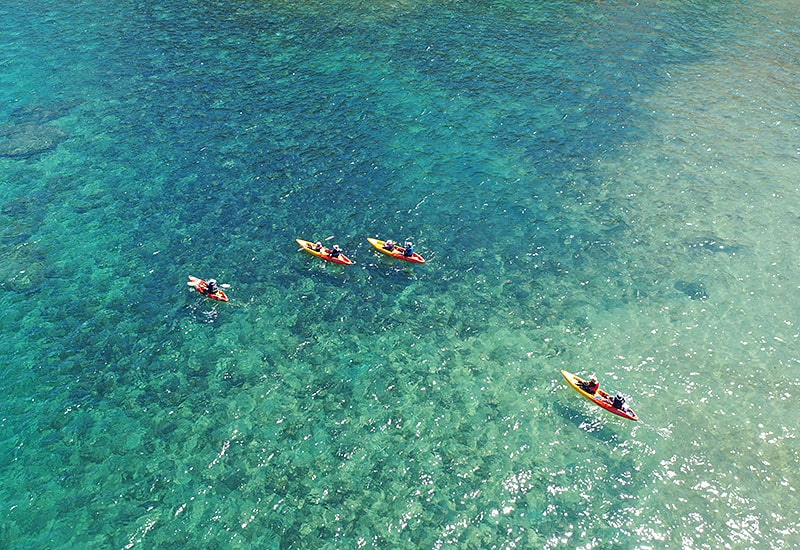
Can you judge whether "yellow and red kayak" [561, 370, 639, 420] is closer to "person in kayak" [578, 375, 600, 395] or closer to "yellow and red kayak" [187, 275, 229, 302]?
"person in kayak" [578, 375, 600, 395]

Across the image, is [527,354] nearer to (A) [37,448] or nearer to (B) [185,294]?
(B) [185,294]

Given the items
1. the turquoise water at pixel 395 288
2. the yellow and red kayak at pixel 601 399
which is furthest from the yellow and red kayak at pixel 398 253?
the yellow and red kayak at pixel 601 399

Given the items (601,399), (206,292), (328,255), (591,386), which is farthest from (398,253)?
(601,399)

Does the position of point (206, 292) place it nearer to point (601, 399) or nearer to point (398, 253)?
point (398, 253)

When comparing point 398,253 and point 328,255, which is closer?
point 328,255

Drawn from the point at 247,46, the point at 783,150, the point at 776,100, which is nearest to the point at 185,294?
the point at 247,46
